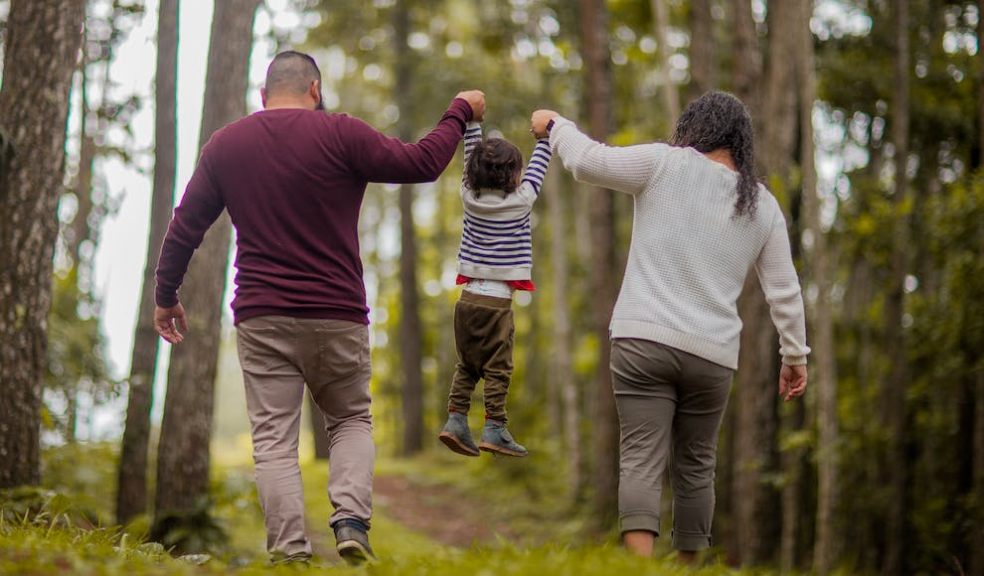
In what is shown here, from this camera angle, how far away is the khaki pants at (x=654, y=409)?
4.80 meters

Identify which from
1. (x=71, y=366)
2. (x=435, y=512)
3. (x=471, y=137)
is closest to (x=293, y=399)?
(x=471, y=137)

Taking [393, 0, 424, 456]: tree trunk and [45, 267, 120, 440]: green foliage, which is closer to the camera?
[45, 267, 120, 440]: green foliage

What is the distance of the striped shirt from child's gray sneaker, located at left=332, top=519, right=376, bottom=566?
52.6 inches

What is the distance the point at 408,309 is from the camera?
→ 2406 cm

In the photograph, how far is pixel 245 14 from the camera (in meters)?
8.53

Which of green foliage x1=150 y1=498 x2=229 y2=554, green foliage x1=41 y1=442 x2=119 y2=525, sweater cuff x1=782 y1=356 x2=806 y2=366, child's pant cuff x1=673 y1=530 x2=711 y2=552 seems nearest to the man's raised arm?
sweater cuff x1=782 y1=356 x2=806 y2=366

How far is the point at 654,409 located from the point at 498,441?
825 millimetres

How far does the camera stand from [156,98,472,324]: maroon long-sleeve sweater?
479cm

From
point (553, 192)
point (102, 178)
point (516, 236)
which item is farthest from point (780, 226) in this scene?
point (553, 192)

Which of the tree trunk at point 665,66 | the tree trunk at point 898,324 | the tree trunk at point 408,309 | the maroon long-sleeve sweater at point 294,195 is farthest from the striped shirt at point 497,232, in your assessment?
the tree trunk at point 408,309

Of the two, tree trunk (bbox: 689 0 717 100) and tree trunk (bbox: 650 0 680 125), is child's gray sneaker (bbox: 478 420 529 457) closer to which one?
tree trunk (bbox: 689 0 717 100)

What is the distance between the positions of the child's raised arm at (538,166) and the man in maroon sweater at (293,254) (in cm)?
48

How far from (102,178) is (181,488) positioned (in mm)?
7366

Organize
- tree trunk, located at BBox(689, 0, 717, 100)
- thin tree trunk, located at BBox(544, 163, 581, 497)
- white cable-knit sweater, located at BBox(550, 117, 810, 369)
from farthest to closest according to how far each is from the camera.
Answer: thin tree trunk, located at BBox(544, 163, 581, 497), tree trunk, located at BBox(689, 0, 717, 100), white cable-knit sweater, located at BBox(550, 117, 810, 369)
